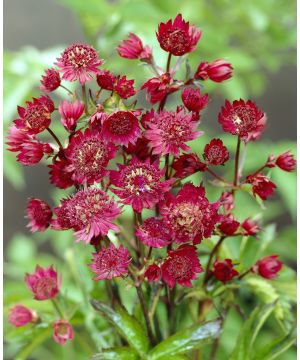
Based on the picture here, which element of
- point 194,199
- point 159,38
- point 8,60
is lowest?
point 194,199

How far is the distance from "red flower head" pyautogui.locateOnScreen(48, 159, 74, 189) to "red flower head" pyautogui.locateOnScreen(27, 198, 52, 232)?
3cm

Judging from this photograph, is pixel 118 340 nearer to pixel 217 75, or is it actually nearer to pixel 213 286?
pixel 213 286

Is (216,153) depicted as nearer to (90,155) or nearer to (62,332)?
(90,155)

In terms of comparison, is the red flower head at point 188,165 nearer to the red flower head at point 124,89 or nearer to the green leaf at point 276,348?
the red flower head at point 124,89

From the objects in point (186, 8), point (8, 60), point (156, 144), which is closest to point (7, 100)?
point (8, 60)

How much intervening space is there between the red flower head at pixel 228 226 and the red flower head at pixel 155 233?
0.06m

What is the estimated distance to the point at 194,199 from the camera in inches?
15.9

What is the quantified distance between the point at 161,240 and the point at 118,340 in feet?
0.57

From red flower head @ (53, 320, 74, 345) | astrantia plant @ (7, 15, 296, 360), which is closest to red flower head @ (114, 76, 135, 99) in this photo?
astrantia plant @ (7, 15, 296, 360)

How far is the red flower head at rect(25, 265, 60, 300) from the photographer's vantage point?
1.63ft

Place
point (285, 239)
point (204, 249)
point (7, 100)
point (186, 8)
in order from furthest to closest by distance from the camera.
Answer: point (285, 239), point (186, 8), point (7, 100), point (204, 249)

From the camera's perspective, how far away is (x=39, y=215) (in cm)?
45

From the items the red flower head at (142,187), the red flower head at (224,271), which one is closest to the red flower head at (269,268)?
the red flower head at (224,271)

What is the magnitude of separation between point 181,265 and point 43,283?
0.46 feet
